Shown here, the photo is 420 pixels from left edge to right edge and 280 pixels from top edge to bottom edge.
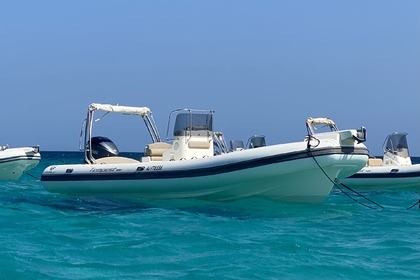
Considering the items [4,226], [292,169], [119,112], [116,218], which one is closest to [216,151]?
[119,112]

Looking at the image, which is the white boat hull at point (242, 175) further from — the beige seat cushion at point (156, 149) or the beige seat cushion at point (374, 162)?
the beige seat cushion at point (374, 162)

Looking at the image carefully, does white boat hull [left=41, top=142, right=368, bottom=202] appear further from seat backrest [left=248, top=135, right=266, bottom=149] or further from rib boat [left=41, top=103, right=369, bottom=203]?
seat backrest [left=248, top=135, right=266, bottom=149]

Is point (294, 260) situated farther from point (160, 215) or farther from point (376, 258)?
point (160, 215)

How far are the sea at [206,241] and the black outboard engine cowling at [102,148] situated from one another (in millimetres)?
2132

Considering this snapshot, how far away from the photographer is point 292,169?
34.2 feet

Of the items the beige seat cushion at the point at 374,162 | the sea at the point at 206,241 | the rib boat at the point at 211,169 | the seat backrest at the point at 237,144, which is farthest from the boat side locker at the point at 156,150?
the beige seat cushion at the point at 374,162

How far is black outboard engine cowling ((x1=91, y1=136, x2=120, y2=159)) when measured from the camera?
13820 mm

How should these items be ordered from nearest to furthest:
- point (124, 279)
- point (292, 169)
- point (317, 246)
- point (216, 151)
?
point (124, 279), point (317, 246), point (292, 169), point (216, 151)

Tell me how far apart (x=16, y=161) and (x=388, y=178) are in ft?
34.5

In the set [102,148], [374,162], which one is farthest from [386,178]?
[102,148]

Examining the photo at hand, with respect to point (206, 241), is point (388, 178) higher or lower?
lower

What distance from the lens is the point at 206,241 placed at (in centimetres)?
745

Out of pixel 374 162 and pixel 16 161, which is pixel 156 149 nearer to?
pixel 374 162

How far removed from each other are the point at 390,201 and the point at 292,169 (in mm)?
4912
